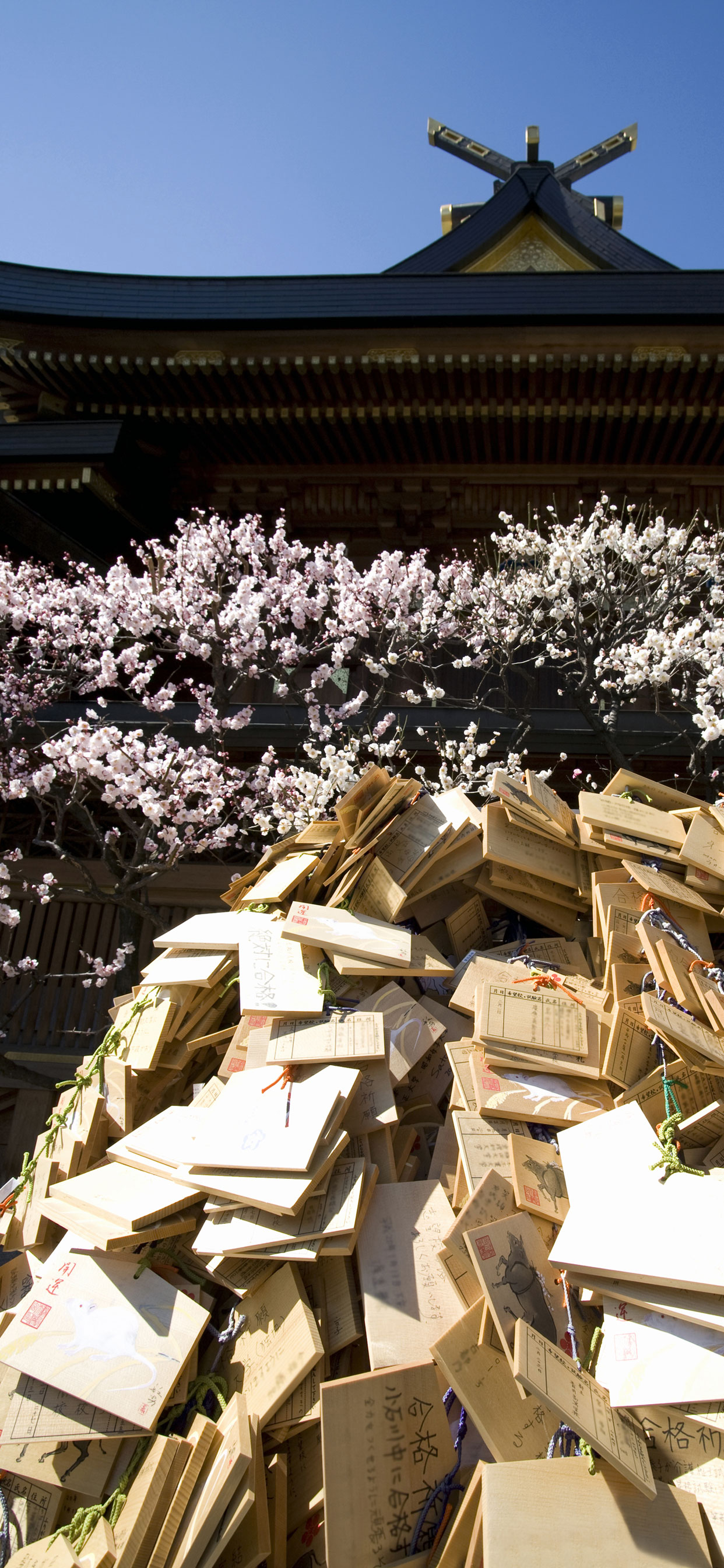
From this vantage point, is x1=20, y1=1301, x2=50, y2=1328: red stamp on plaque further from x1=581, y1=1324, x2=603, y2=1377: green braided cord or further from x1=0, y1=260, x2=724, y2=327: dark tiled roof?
x1=0, y1=260, x2=724, y2=327: dark tiled roof

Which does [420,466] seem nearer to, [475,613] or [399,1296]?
[475,613]

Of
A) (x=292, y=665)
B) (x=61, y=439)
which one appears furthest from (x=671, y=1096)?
(x=61, y=439)

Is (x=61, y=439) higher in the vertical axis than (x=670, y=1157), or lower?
higher

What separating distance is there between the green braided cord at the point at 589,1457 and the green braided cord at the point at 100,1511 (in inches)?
40.2

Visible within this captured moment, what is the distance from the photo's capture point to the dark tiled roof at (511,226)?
11859 millimetres

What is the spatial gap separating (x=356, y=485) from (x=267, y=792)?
4120 millimetres

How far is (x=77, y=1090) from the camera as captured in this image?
2971 millimetres

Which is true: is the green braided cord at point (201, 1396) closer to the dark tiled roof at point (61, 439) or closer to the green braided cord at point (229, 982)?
the green braided cord at point (229, 982)

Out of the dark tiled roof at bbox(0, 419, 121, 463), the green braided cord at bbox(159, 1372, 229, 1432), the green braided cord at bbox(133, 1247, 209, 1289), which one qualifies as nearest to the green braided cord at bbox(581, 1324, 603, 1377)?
the green braided cord at bbox(159, 1372, 229, 1432)

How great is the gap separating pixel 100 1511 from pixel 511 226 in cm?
1413

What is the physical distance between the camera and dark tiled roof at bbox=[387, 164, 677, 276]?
11859 mm

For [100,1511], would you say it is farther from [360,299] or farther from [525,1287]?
[360,299]

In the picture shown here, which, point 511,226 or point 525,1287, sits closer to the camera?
point 525,1287

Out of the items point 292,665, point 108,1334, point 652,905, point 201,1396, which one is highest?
point 292,665
